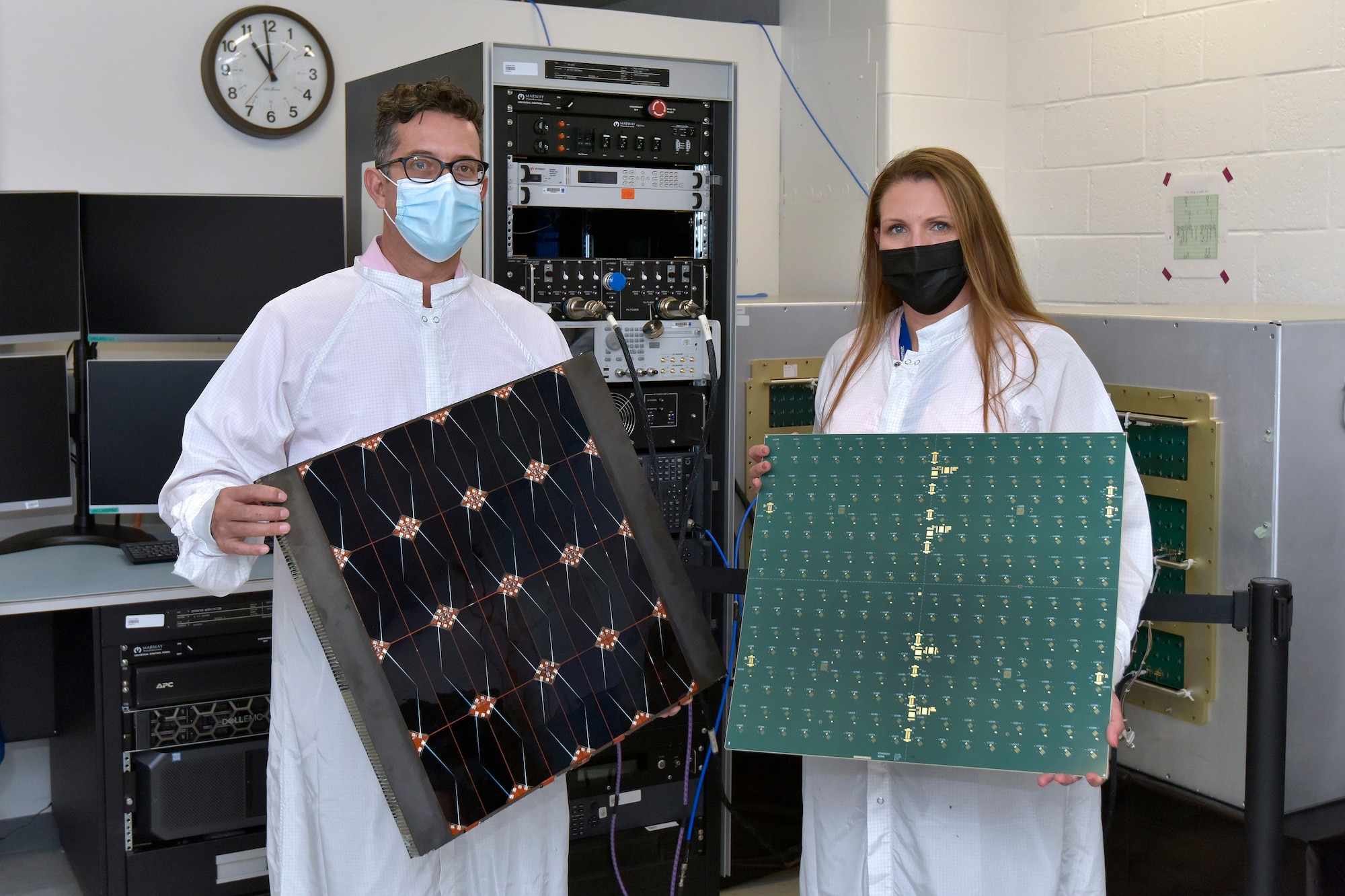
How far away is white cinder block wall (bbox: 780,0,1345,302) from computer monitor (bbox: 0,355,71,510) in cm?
218

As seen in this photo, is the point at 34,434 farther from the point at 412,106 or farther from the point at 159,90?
the point at 412,106

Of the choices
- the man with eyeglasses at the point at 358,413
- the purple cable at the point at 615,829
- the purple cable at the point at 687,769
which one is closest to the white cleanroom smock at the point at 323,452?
the man with eyeglasses at the point at 358,413

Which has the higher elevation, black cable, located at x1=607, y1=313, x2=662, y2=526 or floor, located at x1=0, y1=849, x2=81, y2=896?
black cable, located at x1=607, y1=313, x2=662, y2=526

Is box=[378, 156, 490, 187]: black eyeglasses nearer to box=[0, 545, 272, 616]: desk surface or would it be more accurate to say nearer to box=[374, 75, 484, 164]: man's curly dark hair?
box=[374, 75, 484, 164]: man's curly dark hair

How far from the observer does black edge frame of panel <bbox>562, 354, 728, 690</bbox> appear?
1.76m

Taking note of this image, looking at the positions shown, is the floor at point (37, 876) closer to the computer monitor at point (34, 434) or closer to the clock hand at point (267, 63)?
the computer monitor at point (34, 434)

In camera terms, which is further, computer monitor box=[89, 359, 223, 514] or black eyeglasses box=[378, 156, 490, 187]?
computer monitor box=[89, 359, 223, 514]

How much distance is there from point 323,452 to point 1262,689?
1398 millimetres

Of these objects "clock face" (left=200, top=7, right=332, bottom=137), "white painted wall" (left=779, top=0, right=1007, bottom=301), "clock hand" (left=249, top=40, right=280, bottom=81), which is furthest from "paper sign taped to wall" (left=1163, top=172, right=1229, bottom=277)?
"clock hand" (left=249, top=40, right=280, bottom=81)

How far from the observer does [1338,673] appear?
220 cm

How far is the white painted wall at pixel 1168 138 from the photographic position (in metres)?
2.73

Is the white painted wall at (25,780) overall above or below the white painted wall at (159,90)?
below

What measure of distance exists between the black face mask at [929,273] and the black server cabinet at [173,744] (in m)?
1.62

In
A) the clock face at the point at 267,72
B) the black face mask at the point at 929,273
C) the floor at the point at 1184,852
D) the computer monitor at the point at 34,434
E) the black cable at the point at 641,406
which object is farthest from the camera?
the clock face at the point at 267,72
